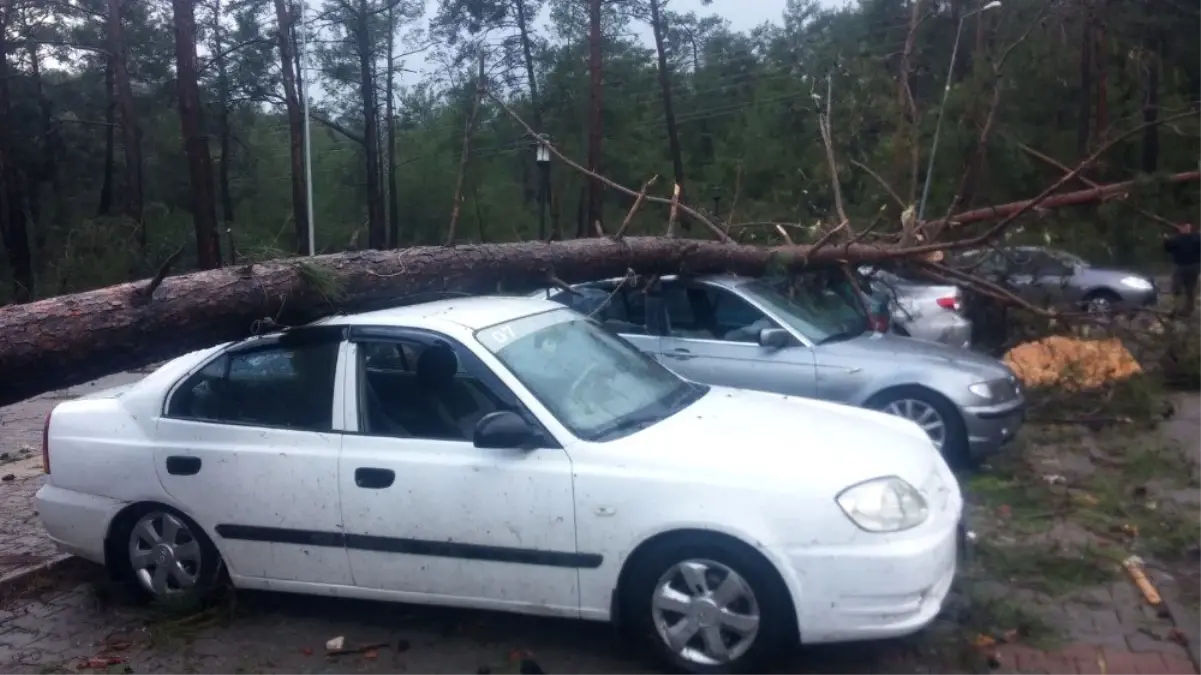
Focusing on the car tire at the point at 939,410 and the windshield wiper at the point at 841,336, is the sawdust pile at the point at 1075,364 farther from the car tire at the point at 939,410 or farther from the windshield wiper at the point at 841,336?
the car tire at the point at 939,410

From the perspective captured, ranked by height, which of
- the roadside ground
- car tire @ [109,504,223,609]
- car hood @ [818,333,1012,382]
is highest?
car hood @ [818,333,1012,382]

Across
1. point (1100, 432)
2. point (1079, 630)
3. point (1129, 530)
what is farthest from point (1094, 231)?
point (1079, 630)

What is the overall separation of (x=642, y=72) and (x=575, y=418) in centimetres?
3099

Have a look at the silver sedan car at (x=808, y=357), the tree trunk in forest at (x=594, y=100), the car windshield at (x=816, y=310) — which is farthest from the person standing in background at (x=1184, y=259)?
the tree trunk in forest at (x=594, y=100)

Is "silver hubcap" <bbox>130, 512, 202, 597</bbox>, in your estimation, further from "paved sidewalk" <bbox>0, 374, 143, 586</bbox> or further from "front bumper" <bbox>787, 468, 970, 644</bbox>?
"front bumper" <bbox>787, 468, 970, 644</bbox>

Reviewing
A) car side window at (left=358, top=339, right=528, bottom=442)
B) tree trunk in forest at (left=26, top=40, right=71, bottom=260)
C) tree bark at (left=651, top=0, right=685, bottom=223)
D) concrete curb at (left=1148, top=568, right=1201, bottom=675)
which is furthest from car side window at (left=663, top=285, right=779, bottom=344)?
tree trunk in forest at (left=26, top=40, right=71, bottom=260)

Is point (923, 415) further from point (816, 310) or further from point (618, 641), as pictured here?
point (618, 641)

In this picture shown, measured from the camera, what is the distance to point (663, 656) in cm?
502

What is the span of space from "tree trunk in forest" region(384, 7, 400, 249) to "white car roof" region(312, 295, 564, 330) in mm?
23688

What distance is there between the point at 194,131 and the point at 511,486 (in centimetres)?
1649

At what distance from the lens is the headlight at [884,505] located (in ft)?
15.7

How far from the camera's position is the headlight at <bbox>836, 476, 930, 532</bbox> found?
478cm

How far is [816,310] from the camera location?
938 centimetres

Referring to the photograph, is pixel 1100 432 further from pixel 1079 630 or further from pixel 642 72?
pixel 642 72
